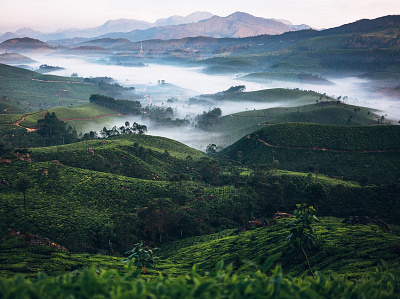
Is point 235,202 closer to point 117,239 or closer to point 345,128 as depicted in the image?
point 117,239

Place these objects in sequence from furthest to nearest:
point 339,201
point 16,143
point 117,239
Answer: point 16,143, point 339,201, point 117,239

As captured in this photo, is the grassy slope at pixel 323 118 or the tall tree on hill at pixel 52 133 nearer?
the tall tree on hill at pixel 52 133

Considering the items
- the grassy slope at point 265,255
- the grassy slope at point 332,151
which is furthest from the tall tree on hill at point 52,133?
the grassy slope at point 265,255

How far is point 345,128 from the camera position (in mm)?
119188

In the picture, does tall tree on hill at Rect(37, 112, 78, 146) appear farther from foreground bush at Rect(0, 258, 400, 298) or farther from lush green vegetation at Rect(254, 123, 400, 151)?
foreground bush at Rect(0, 258, 400, 298)

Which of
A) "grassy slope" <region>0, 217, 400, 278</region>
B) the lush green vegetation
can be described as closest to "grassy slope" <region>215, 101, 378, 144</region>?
the lush green vegetation

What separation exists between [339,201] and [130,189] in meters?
49.4

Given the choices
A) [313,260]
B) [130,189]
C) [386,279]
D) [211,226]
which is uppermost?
[386,279]

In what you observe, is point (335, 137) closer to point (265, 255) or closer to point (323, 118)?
point (323, 118)

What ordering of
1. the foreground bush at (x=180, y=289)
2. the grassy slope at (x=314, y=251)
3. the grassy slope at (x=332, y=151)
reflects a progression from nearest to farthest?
the foreground bush at (x=180, y=289) → the grassy slope at (x=314, y=251) → the grassy slope at (x=332, y=151)

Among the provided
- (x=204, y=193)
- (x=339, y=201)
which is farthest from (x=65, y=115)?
(x=339, y=201)

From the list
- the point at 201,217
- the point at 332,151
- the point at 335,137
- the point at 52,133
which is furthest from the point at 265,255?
the point at 52,133

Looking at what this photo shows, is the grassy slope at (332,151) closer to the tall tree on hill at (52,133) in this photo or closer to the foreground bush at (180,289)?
the tall tree on hill at (52,133)

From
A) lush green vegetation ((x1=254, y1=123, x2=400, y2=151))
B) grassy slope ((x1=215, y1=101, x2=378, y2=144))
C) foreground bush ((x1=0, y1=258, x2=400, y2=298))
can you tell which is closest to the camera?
foreground bush ((x1=0, y1=258, x2=400, y2=298))
